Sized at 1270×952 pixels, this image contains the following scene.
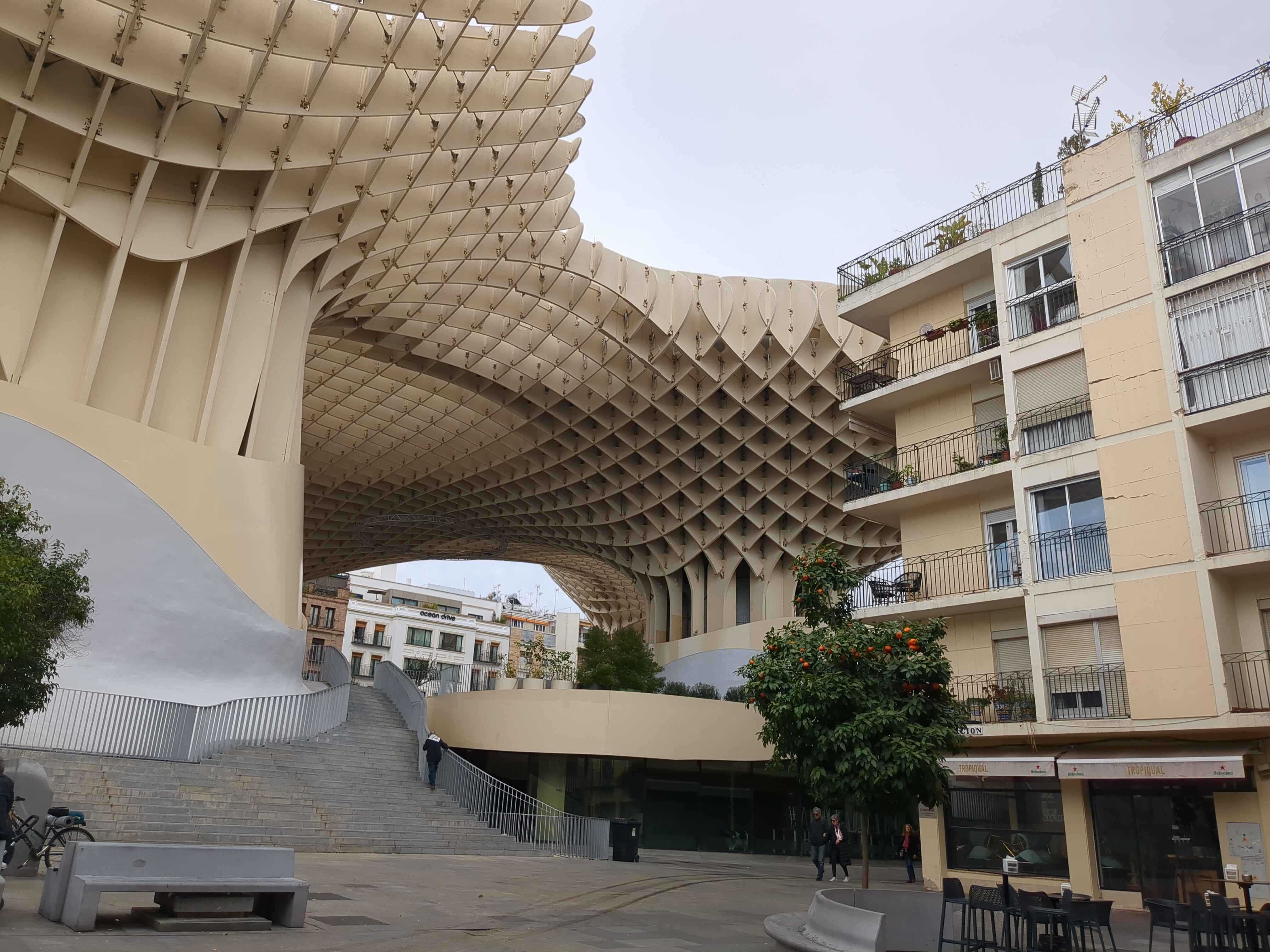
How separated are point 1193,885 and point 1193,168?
13087 millimetres

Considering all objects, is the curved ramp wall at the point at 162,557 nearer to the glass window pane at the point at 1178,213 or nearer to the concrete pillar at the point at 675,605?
the glass window pane at the point at 1178,213

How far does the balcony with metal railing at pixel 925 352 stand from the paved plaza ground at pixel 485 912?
1192 centimetres

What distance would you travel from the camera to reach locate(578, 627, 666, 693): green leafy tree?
37875 millimetres

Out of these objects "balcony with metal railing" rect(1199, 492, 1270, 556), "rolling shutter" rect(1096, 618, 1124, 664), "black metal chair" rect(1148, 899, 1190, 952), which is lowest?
"black metal chair" rect(1148, 899, 1190, 952)

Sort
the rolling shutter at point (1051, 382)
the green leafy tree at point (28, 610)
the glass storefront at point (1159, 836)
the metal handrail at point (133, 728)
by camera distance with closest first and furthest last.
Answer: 1. the green leafy tree at point (28, 610)
2. the glass storefront at point (1159, 836)
3. the metal handrail at point (133, 728)
4. the rolling shutter at point (1051, 382)

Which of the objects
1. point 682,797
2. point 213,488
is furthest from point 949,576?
point 213,488

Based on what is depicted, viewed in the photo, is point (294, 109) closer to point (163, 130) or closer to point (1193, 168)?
point (163, 130)

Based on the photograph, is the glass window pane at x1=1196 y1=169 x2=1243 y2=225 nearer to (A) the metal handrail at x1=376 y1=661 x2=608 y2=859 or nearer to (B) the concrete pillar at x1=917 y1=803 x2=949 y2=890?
(B) the concrete pillar at x1=917 y1=803 x2=949 y2=890

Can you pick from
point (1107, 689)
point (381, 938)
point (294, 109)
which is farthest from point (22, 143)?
point (1107, 689)

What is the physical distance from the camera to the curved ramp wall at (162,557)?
844 inches

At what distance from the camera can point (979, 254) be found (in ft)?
73.7

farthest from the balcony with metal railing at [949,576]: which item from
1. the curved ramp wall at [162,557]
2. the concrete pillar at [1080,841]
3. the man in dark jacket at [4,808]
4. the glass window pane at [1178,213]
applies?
the curved ramp wall at [162,557]

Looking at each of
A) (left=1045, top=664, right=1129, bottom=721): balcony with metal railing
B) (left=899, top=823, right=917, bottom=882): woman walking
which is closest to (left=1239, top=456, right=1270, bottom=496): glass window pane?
(left=1045, top=664, right=1129, bottom=721): balcony with metal railing

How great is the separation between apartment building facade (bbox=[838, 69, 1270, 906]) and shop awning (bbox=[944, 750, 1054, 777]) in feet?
0.15
